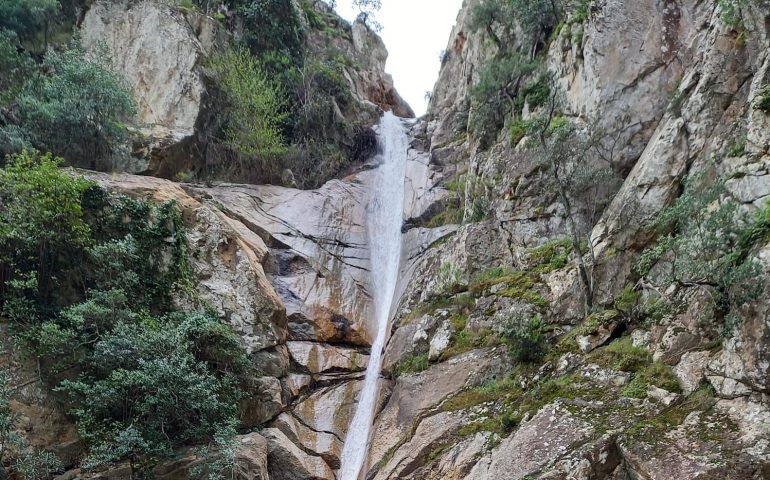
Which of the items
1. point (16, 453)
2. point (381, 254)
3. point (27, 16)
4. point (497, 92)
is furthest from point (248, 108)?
point (16, 453)

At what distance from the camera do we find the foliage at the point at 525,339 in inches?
431

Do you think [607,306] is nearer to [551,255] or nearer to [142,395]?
[551,255]

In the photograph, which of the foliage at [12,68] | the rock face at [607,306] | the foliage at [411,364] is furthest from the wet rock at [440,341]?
the foliage at [12,68]

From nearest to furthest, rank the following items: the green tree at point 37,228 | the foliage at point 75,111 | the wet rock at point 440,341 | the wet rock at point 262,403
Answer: the green tree at point 37,228 → the wet rock at point 262,403 → the wet rock at point 440,341 → the foliage at point 75,111

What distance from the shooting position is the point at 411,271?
1791 cm

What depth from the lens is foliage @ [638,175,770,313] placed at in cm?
762

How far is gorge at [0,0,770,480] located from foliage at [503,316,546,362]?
56 mm

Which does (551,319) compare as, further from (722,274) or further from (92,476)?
(92,476)

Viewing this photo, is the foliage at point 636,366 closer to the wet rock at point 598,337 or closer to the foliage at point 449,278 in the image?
the wet rock at point 598,337

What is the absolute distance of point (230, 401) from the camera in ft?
39.5

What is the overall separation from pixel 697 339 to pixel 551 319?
11.3ft

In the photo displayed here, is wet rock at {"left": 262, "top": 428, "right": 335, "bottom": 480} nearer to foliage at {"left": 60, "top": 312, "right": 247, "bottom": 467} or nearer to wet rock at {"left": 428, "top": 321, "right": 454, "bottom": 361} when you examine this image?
foliage at {"left": 60, "top": 312, "right": 247, "bottom": 467}

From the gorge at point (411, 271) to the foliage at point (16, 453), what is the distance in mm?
114

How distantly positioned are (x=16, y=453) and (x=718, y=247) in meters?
13.5
